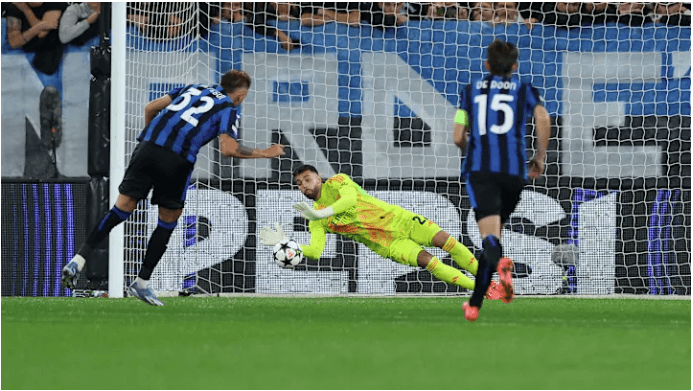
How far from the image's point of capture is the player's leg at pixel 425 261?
6977 millimetres

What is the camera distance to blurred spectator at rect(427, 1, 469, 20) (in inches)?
432

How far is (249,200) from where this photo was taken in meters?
10.4

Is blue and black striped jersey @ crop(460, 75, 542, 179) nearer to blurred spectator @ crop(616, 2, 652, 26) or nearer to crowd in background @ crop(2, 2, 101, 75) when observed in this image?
blurred spectator @ crop(616, 2, 652, 26)

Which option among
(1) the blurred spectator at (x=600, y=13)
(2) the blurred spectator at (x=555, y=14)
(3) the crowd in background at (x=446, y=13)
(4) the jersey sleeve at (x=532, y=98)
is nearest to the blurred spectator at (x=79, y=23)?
(3) the crowd in background at (x=446, y=13)

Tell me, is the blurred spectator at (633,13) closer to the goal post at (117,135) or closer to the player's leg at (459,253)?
the player's leg at (459,253)

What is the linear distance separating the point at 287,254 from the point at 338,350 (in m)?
3.20

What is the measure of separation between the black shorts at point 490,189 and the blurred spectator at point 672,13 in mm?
6307

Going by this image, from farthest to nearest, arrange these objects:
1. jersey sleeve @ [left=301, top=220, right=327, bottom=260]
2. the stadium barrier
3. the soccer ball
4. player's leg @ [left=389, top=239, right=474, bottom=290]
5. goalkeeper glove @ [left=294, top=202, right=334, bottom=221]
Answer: the stadium barrier < jersey sleeve @ [left=301, top=220, right=327, bottom=260] < player's leg @ [left=389, top=239, right=474, bottom=290] < the soccer ball < goalkeeper glove @ [left=294, top=202, right=334, bottom=221]

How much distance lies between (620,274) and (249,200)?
3.49 metres

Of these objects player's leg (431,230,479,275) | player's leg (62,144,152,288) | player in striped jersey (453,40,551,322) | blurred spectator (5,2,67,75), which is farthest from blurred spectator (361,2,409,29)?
player in striped jersey (453,40,551,322)

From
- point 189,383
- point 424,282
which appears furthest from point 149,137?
point 424,282

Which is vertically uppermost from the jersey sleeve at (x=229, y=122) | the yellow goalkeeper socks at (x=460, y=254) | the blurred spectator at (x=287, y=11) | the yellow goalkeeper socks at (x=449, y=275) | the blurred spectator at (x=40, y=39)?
the blurred spectator at (x=287, y=11)

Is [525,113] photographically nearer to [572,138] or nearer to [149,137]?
[149,137]

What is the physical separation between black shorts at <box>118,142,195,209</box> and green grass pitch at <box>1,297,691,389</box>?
81 cm
